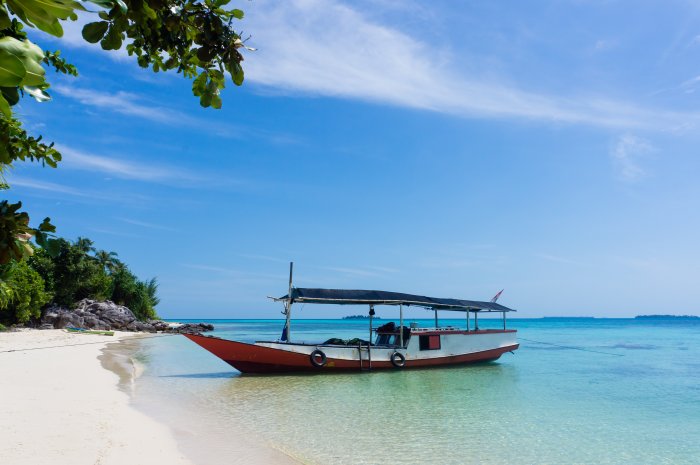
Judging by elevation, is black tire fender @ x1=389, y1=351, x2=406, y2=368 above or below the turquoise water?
above

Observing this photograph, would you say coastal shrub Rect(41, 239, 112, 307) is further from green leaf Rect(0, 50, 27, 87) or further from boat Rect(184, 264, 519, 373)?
green leaf Rect(0, 50, 27, 87)

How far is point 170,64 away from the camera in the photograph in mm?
2445

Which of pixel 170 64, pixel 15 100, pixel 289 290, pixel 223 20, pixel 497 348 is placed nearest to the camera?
pixel 15 100

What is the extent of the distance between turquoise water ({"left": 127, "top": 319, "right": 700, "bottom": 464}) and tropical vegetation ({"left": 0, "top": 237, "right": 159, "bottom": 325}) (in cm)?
1019

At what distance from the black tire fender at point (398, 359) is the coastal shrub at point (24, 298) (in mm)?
22718

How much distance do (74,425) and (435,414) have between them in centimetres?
857

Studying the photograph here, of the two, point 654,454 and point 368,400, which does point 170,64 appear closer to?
point 654,454

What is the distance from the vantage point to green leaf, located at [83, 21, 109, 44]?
1632 mm

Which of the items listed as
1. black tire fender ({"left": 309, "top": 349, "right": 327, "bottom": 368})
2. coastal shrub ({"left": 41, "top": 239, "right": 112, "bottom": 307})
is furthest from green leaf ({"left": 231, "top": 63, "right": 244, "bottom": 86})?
coastal shrub ({"left": 41, "top": 239, "right": 112, "bottom": 307})

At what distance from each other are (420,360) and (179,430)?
551 inches

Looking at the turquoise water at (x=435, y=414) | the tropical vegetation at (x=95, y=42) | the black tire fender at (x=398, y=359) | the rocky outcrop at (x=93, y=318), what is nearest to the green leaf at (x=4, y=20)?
the tropical vegetation at (x=95, y=42)

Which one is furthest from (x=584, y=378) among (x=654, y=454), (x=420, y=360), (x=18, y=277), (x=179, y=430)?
(x=18, y=277)

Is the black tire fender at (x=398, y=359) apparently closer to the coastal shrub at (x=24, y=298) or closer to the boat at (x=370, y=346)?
the boat at (x=370, y=346)

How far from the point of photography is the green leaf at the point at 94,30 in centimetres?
163
